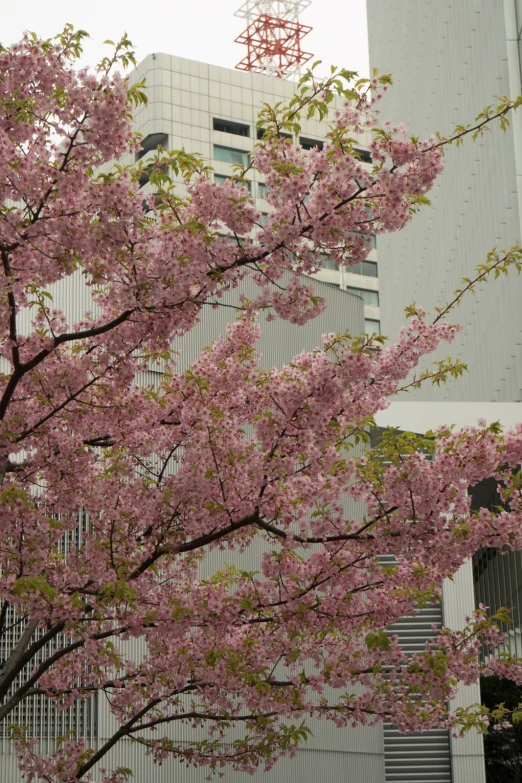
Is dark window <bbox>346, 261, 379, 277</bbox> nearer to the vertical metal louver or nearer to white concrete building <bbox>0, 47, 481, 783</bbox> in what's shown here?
white concrete building <bbox>0, 47, 481, 783</bbox>

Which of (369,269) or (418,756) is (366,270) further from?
(418,756)

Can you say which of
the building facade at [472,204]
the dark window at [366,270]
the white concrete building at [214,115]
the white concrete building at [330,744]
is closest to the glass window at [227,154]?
the white concrete building at [214,115]

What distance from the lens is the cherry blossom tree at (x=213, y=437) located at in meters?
7.56

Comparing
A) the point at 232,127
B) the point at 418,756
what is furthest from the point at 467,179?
the point at 232,127

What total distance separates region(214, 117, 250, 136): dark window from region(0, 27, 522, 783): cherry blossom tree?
59980 mm

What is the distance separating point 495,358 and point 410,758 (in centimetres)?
1560

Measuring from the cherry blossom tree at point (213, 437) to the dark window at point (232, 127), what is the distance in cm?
5998

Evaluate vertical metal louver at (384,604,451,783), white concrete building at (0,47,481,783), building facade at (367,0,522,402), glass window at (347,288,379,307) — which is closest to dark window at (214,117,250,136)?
glass window at (347,288,379,307)

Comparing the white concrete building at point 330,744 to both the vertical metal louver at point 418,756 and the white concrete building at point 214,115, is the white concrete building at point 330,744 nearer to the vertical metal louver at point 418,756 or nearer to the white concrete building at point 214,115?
the vertical metal louver at point 418,756

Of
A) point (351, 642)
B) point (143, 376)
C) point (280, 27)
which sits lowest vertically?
point (351, 642)

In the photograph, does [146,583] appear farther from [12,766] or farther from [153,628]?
[12,766]

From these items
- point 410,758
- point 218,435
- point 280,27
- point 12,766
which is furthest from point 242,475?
point 280,27

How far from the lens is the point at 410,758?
63.9 feet

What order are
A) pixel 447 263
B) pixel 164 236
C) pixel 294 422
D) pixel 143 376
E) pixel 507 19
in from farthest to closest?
pixel 447 263
pixel 507 19
pixel 143 376
pixel 294 422
pixel 164 236
